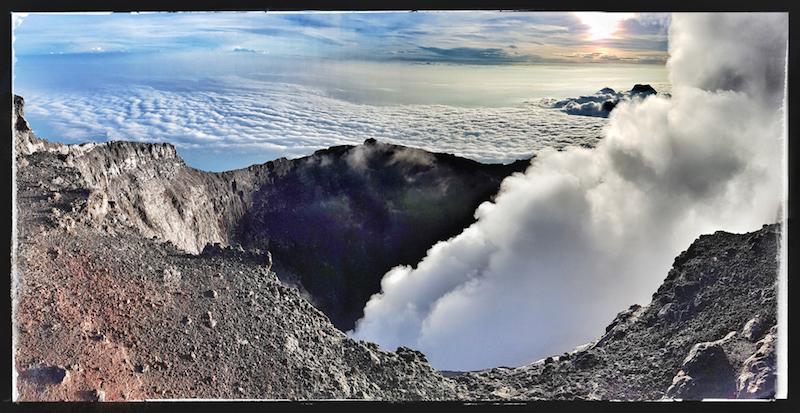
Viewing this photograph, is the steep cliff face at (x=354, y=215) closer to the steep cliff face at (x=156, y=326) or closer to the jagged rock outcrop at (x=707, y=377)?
the steep cliff face at (x=156, y=326)

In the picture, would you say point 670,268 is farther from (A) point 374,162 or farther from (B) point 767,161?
(A) point 374,162

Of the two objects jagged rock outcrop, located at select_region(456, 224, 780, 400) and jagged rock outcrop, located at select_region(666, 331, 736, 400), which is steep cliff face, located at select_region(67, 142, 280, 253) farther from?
jagged rock outcrop, located at select_region(666, 331, 736, 400)

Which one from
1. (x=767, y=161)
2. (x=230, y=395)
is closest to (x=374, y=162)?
(x=230, y=395)

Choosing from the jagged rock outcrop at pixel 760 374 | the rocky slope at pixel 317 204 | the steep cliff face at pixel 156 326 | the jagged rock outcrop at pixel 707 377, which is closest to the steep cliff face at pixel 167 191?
the rocky slope at pixel 317 204

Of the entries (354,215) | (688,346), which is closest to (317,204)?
(354,215)

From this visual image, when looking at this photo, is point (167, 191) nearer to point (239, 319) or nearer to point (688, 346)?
point (239, 319)

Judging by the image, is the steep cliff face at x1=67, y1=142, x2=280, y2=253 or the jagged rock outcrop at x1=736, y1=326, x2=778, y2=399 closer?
the jagged rock outcrop at x1=736, y1=326, x2=778, y2=399

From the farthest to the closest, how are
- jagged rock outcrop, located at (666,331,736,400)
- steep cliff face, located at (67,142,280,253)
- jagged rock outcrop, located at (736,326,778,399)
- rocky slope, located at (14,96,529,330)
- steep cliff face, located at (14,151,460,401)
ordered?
rocky slope, located at (14,96,529,330) → steep cliff face, located at (67,142,280,253) → jagged rock outcrop, located at (666,331,736,400) → jagged rock outcrop, located at (736,326,778,399) → steep cliff face, located at (14,151,460,401)

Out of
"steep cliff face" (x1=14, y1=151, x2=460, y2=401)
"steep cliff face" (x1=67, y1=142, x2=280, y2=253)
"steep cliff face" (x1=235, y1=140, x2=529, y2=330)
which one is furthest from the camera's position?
"steep cliff face" (x1=235, y1=140, x2=529, y2=330)

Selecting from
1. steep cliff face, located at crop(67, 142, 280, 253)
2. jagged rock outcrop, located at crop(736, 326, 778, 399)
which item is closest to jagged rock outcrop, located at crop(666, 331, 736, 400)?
jagged rock outcrop, located at crop(736, 326, 778, 399)
